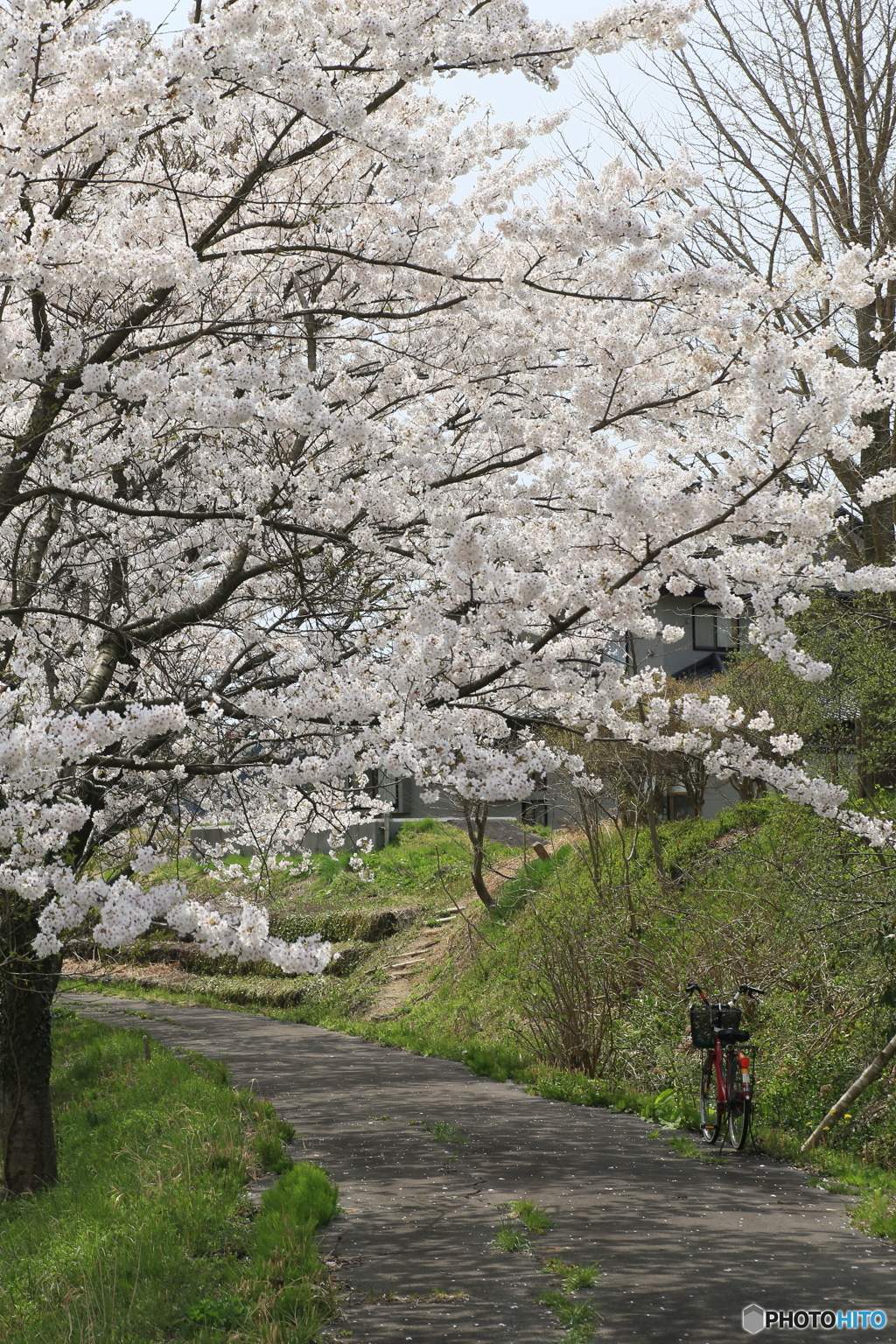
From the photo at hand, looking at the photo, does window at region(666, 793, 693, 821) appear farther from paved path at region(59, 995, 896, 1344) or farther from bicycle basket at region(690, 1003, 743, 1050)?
bicycle basket at region(690, 1003, 743, 1050)

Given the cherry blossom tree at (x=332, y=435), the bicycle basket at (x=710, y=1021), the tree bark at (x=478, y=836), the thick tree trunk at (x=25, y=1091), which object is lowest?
the thick tree trunk at (x=25, y=1091)

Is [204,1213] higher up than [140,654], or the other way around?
[140,654]

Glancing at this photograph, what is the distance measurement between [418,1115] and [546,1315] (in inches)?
162

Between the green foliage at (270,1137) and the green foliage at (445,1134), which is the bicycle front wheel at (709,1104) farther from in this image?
the green foliage at (270,1137)

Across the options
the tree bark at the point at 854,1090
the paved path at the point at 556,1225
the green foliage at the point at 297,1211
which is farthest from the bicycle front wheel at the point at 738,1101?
the green foliage at the point at 297,1211

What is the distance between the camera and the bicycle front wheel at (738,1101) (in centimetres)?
732

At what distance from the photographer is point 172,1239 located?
214 inches

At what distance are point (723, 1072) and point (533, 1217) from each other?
2012mm

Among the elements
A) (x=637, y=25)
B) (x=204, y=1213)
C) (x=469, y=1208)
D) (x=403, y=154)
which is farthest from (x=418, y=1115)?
(x=637, y=25)

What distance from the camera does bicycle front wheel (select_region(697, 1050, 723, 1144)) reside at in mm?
7718

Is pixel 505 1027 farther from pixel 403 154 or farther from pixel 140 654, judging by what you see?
pixel 403 154

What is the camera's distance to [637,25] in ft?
19.4

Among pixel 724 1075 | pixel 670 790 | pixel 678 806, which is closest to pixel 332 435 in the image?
pixel 724 1075

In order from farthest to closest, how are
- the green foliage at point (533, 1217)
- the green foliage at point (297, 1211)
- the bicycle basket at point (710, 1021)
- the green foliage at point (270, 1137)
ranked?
the bicycle basket at point (710, 1021) → the green foliage at point (270, 1137) → the green foliage at point (533, 1217) → the green foliage at point (297, 1211)
